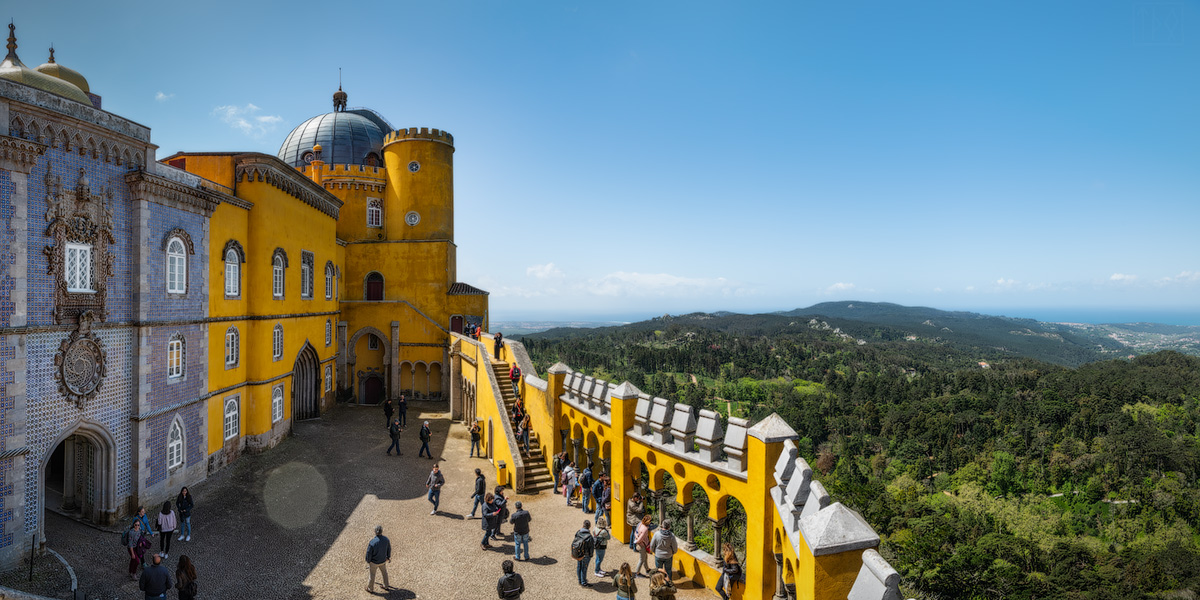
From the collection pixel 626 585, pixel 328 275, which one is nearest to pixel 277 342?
pixel 328 275

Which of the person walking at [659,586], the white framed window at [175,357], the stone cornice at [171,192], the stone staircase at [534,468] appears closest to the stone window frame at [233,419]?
the white framed window at [175,357]

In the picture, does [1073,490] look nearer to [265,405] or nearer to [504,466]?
[504,466]

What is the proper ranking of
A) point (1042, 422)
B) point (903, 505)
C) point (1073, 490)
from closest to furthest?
1. point (903, 505)
2. point (1073, 490)
3. point (1042, 422)

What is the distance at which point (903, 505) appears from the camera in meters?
46.9

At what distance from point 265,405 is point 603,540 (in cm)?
A: 1564

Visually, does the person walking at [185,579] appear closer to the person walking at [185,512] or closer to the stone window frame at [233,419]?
the person walking at [185,512]

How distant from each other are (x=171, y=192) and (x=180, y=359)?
15.8 ft

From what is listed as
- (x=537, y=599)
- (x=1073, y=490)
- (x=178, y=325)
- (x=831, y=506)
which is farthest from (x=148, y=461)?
(x=1073, y=490)

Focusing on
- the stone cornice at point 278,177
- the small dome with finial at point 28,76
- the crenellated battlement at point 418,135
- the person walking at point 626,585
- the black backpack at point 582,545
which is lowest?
the black backpack at point 582,545

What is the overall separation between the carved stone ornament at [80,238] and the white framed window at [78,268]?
0.9 inches

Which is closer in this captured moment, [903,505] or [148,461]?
[148,461]

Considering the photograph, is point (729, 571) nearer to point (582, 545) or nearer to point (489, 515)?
point (582, 545)

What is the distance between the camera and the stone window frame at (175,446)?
49.2 feet

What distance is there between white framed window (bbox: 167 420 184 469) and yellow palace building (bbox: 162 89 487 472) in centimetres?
141
